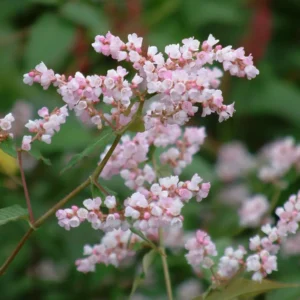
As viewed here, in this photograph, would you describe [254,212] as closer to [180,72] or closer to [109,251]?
[109,251]

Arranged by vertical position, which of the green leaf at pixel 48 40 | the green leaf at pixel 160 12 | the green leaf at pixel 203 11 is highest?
the green leaf at pixel 203 11

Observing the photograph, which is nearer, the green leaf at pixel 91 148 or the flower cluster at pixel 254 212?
the green leaf at pixel 91 148

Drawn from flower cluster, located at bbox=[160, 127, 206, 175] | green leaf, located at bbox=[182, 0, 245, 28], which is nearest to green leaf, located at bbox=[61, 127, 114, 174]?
flower cluster, located at bbox=[160, 127, 206, 175]

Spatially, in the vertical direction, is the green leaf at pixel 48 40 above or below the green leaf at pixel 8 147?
above

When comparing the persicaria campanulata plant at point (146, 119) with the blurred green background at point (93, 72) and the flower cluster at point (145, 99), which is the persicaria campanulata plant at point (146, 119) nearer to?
the flower cluster at point (145, 99)

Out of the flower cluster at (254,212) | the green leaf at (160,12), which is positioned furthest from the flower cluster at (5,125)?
the green leaf at (160,12)

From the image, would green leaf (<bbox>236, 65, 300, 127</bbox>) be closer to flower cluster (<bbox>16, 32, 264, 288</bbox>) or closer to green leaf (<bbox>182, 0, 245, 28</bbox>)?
green leaf (<bbox>182, 0, 245, 28</bbox>)

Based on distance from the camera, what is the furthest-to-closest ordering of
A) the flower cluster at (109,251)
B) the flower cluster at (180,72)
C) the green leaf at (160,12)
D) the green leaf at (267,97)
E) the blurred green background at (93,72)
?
the green leaf at (267,97), the green leaf at (160,12), the blurred green background at (93,72), the flower cluster at (109,251), the flower cluster at (180,72)

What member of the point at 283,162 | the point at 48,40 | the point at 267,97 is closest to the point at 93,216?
the point at 283,162
